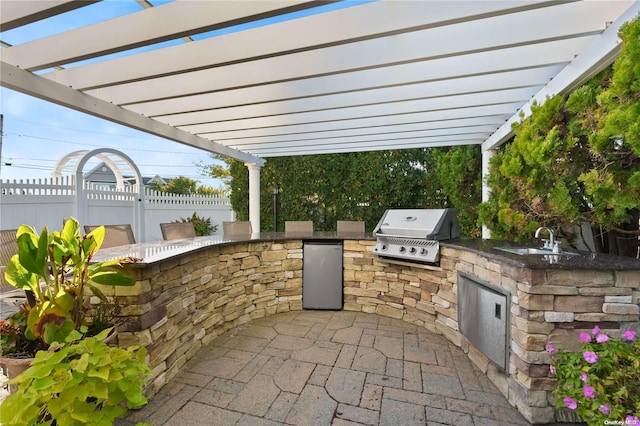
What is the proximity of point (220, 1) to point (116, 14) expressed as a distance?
0.85m

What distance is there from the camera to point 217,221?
8852mm

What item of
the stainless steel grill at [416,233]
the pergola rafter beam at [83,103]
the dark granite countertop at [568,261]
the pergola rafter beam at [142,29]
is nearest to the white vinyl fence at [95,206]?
the pergola rafter beam at [83,103]

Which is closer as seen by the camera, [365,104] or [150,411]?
[150,411]

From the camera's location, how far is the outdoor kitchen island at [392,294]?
1.92m

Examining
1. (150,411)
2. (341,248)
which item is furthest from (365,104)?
(150,411)

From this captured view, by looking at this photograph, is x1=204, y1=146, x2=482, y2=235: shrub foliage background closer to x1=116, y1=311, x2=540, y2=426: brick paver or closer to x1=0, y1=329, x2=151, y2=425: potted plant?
x1=116, y1=311, x2=540, y2=426: brick paver

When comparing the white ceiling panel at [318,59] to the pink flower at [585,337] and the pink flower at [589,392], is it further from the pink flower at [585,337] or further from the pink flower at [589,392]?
the pink flower at [589,392]

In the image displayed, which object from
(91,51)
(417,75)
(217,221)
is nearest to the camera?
(91,51)

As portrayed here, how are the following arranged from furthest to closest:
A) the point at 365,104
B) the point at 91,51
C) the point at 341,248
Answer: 1. the point at 341,248
2. the point at 365,104
3. the point at 91,51

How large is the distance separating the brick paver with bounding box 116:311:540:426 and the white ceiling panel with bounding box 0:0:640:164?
8.48ft

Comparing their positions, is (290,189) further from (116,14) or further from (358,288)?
(116,14)

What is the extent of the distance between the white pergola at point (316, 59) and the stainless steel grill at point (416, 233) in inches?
50.3

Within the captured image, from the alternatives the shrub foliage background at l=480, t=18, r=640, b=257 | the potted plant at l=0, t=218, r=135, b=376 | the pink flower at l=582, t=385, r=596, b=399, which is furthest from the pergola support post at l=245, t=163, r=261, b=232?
the pink flower at l=582, t=385, r=596, b=399

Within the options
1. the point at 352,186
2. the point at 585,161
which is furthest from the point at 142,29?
the point at 352,186
